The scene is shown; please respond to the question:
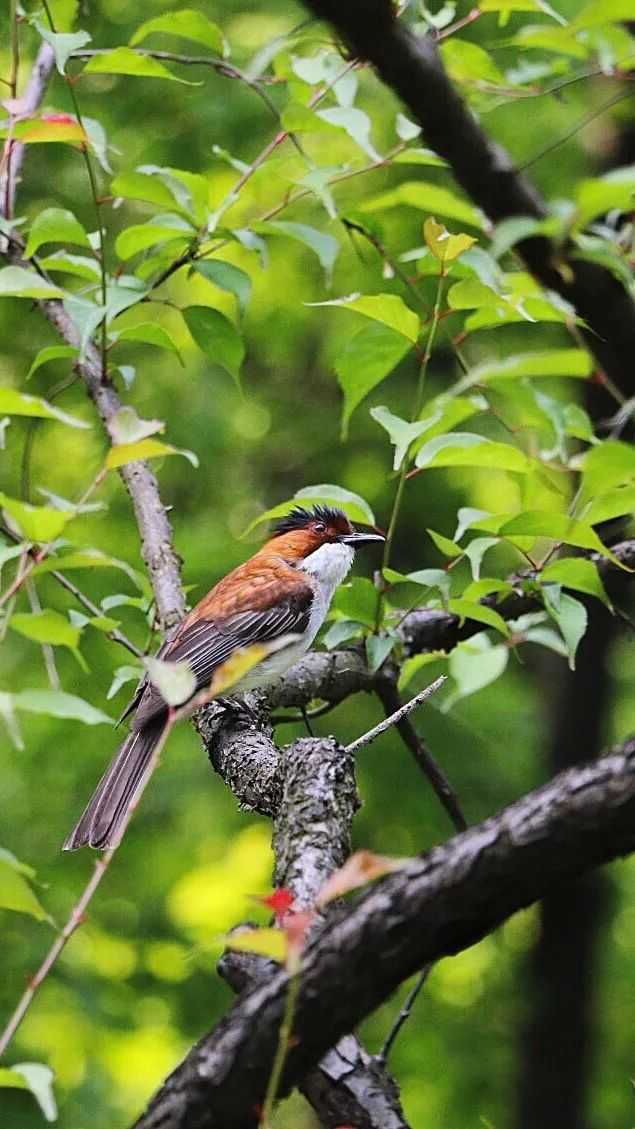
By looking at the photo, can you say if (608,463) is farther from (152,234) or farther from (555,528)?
(152,234)

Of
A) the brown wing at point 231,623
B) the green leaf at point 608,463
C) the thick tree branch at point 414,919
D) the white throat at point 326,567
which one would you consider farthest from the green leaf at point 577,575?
the white throat at point 326,567

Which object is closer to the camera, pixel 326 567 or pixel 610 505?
pixel 610 505

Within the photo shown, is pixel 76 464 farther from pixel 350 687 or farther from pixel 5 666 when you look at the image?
pixel 350 687

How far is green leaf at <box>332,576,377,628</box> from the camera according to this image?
9.63ft

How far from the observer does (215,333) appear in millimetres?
3436

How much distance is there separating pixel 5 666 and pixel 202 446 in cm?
162

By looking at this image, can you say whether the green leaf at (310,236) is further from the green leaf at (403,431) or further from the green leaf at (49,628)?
the green leaf at (49,628)

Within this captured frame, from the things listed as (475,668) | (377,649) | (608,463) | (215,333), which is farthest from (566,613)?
(215,333)

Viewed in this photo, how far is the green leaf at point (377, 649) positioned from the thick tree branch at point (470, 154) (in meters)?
1.06

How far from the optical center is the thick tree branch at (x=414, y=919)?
1.65 meters

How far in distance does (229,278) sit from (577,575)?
114 centimetres

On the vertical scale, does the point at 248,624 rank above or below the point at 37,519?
above

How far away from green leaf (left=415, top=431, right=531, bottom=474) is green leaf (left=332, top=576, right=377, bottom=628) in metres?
0.60

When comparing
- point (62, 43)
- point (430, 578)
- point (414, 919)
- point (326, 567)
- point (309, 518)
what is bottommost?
point (414, 919)
